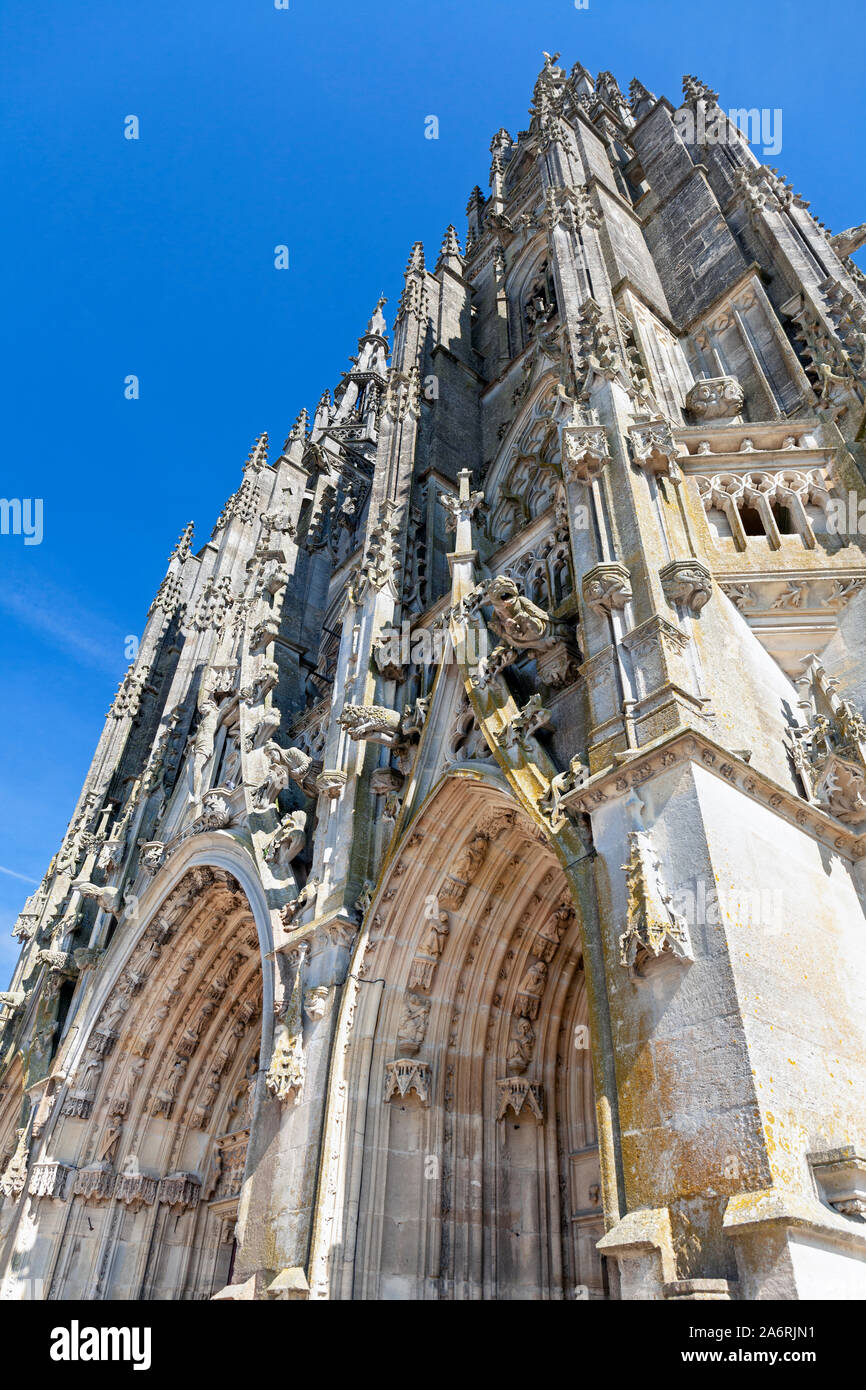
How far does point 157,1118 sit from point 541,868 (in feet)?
25.9

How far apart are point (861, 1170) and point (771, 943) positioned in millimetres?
1306

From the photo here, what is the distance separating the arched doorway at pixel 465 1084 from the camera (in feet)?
25.9

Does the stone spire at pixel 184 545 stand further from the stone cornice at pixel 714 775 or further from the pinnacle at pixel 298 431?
the stone cornice at pixel 714 775

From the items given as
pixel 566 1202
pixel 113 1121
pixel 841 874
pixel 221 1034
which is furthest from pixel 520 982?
pixel 113 1121

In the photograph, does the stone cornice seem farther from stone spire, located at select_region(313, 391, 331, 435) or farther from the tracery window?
stone spire, located at select_region(313, 391, 331, 435)

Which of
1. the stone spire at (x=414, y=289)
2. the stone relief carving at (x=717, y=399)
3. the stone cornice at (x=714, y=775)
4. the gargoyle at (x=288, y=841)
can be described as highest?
the stone spire at (x=414, y=289)

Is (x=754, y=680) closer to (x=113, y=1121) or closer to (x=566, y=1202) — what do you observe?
(x=566, y=1202)

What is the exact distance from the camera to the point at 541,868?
9.03m

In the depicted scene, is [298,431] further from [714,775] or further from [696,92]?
[714,775]

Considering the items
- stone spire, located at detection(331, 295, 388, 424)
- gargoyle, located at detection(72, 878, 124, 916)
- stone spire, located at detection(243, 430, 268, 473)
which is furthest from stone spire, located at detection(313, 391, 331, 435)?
gargoyle, located at detection(72, 878, 124, 916)

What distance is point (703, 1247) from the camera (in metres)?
4.62

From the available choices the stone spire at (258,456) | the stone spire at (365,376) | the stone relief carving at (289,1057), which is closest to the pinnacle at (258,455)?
the stone spire at (258,456)

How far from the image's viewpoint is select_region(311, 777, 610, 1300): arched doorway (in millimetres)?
7883

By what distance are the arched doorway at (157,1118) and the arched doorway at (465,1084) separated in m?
4.05
